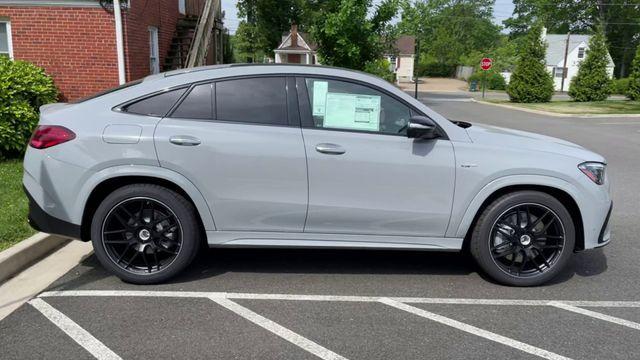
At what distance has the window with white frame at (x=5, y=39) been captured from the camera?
1109cm

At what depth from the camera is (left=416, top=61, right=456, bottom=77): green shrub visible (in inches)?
3268

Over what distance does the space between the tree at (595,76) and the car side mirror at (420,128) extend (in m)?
34.7

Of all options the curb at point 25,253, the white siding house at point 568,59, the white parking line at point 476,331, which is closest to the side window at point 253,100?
the white parking line at point 476,331

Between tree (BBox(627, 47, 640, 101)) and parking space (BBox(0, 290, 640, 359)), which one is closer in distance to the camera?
parking space (BBox(0, 290, 640, 359))

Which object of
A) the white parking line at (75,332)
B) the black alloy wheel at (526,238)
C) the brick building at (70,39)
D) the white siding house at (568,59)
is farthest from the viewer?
the white siding house at (568,59)

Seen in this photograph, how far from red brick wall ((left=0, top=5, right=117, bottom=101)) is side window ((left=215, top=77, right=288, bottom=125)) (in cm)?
784

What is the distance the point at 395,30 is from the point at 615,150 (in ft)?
22.4

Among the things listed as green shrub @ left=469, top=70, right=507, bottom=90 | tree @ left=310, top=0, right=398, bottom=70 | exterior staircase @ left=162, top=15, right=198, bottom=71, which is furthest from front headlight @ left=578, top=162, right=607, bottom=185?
green shrub @ left=469, top=70, right=507, bottom=90

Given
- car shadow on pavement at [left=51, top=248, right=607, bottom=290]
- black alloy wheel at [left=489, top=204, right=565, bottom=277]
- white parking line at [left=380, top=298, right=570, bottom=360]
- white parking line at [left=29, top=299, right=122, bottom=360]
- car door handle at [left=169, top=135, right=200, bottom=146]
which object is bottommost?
white parking line at [left=29, top=299, right=122, bottom=360]

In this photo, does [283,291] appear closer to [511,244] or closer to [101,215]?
[101,215]

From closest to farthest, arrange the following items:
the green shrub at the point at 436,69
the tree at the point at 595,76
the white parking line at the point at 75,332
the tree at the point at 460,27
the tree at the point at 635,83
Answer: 1. the white parking line at the point at 75,332
2. the tree at the point at 635,83
3. the tree at the point at 595,76
4. the green shrub at the point at 436,69
5. the tree at the point at 460,27

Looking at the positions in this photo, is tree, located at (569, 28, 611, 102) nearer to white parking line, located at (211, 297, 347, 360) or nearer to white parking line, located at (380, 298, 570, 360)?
white parking line, located at (380, 298, 570, 360)

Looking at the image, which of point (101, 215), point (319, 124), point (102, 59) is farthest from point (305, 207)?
point (102, 59)

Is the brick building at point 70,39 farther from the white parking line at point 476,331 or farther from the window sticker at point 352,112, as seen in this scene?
the white parking line at point 476,331
